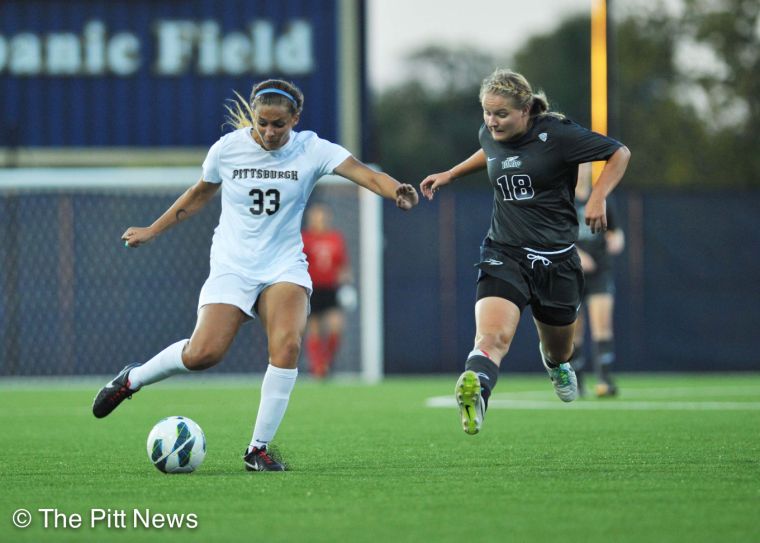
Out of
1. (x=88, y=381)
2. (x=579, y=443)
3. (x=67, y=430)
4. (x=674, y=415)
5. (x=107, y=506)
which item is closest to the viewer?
(x=107, y=506)

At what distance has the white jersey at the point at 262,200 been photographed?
7297 mm

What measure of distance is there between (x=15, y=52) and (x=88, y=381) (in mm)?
5094

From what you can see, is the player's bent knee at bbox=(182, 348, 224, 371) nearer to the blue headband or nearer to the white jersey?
the white jersey

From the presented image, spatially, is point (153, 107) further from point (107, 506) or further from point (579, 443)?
point (107, 506)

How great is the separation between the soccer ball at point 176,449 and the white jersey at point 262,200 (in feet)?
2.96

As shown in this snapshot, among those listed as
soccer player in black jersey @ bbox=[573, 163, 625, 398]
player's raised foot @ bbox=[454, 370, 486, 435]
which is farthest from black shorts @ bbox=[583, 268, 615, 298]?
player's raised foot @ bbox=[454, 370, 486, 435]

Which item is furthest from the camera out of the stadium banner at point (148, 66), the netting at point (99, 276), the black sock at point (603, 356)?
the stadium banner at point (148, 66)

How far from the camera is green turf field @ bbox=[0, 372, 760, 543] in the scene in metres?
5.07

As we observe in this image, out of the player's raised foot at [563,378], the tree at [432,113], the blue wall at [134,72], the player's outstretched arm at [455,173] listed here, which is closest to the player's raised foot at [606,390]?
the player's raised foot at [563,378]

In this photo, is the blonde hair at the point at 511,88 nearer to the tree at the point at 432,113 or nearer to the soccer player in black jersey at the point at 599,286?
the soccer player in black jersey at the point at 599,286

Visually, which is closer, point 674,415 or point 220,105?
point 674,415

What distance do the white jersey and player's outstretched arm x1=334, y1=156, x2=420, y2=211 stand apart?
0.07 m

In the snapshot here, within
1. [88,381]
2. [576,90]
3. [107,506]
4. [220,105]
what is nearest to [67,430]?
[107,506]

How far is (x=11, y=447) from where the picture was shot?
8594mm
